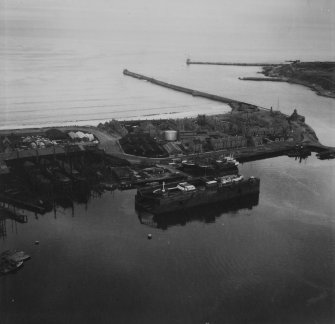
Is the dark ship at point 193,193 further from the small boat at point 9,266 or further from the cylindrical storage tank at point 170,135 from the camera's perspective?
the cylindrical storage tank at point 170,135

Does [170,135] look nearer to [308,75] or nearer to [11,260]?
[11,260]

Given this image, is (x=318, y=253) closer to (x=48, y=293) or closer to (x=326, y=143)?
(x=48, y=293)

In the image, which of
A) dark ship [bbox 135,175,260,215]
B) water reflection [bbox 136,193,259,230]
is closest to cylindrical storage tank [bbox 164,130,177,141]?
dark ship [bbox 135,175,260,215]

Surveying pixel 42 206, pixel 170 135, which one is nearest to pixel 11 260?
pixel 42 206

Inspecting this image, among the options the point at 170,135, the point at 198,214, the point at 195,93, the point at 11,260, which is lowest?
the point at 198,214

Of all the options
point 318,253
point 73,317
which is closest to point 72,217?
point 73,317

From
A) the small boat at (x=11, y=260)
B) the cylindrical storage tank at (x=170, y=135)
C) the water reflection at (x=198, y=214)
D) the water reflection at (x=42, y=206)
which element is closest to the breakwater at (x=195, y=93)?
the cylindrical storage tank at (x=170, y=135)

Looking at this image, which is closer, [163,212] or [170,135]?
[163,212]
